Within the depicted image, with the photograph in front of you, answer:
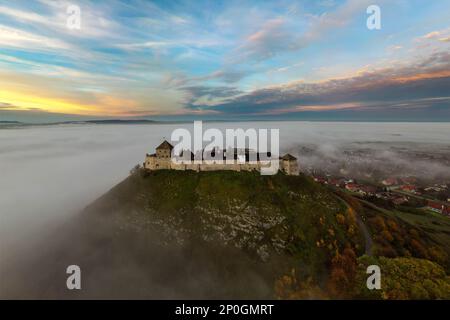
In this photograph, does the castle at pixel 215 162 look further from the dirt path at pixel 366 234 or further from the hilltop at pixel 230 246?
the dirt path at pixel 366 234

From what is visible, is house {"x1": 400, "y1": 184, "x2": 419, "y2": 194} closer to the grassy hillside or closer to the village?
the village

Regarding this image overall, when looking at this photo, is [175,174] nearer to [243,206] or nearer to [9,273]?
[243,206]

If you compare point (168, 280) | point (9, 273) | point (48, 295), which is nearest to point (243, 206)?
point (168, 280)

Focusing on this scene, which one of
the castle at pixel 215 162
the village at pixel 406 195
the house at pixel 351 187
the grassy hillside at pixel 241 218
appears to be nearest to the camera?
the grassy hillside at pixel 241 218

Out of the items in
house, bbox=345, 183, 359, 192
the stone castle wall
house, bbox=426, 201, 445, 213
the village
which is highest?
the stone castle wall

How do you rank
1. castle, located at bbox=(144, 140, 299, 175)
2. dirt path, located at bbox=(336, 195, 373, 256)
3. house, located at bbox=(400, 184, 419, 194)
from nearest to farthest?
dirt path, located at bbox=(336, 195, 373, 256) < castle, located at bbox=(144, 140, 299, 175) < house, located at bbox=(400, 184, 419, 194)

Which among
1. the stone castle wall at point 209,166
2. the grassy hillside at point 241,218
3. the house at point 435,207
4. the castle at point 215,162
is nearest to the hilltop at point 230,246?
the grassy hillside at point 241,218

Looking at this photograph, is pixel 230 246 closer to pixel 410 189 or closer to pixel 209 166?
pixel 209 166

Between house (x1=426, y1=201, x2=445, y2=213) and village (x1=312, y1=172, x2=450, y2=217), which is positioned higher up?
village (x1=312, y1=172, x2=450, y2=217)

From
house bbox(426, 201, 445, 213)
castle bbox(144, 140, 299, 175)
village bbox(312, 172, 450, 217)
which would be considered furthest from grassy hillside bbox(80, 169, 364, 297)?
house bbox(426, 201, 445, 213)
